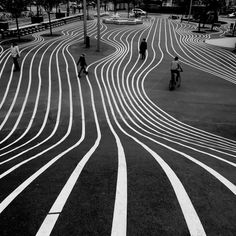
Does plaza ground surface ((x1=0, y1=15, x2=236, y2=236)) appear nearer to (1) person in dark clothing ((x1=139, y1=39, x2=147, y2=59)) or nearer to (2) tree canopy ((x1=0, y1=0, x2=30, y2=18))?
(1) person in dark clothing ((x1=139, y1=39, x2=147, y2=59))

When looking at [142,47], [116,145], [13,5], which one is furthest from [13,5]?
[116,145]

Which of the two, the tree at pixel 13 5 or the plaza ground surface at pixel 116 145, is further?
the tree at pixel 13 5

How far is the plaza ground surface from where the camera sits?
3.37m

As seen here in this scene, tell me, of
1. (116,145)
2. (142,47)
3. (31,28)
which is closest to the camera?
(116,145)

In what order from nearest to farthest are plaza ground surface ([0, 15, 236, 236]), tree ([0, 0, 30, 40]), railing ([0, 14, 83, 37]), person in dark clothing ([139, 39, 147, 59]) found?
plaza ground surface ([0, 15, 236, 236]), person in dark clothing ([139, 39, 147, 59]), tree ([0, 0, 30, 40]), railing ([0, 14, 83, 37])

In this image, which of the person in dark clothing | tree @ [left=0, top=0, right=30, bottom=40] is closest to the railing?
tree @ [left=0, top=0, right=30, bottom=40]

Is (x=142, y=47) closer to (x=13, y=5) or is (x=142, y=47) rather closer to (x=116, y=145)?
(x=13, y=5)

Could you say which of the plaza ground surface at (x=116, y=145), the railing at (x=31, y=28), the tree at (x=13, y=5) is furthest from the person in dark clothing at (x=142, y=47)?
the railing at (x=31, y=28)

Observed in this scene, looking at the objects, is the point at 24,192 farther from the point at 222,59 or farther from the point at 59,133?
the point at 222,59

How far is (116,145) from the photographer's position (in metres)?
7.38

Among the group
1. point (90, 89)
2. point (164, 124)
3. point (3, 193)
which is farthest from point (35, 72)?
point (3, 193)

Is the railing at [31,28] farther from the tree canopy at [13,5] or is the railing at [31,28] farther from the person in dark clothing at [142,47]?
the person in dark clothing at [142,47]

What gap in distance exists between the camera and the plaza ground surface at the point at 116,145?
3365 millimetres

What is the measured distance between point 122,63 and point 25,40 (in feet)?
41.1
